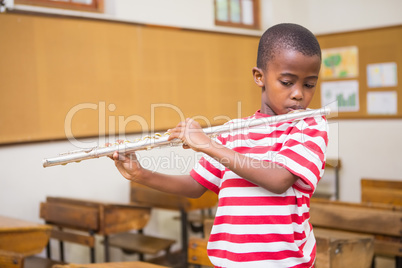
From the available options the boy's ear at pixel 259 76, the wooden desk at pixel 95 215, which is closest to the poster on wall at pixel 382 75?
the wooden desk at pixel 95 215

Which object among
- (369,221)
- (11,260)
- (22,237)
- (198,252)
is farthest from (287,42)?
(22,237)

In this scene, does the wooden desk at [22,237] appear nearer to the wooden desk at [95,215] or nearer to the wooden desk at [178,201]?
the wooden desk at [95,215]

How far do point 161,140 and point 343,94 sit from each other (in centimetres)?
466

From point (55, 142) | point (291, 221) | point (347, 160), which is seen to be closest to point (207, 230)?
point (291, 221)

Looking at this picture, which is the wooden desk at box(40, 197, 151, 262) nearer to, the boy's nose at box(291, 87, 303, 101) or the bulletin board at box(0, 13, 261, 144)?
the bulletin board at box(0, 13, 261, 144)

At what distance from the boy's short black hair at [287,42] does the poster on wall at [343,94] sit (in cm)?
449

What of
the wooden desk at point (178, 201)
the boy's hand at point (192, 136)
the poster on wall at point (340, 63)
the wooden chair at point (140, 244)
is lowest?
the wooden chair at point (140, 244)

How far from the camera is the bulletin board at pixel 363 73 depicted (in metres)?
5.08

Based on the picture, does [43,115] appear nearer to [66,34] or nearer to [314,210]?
[66,34]

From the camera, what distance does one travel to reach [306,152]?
1.14m

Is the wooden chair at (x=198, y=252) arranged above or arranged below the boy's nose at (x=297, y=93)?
below

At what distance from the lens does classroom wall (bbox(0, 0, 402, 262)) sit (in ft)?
11.7

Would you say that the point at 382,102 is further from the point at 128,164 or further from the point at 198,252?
the point at 128,164

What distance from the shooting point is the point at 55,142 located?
379 cm
